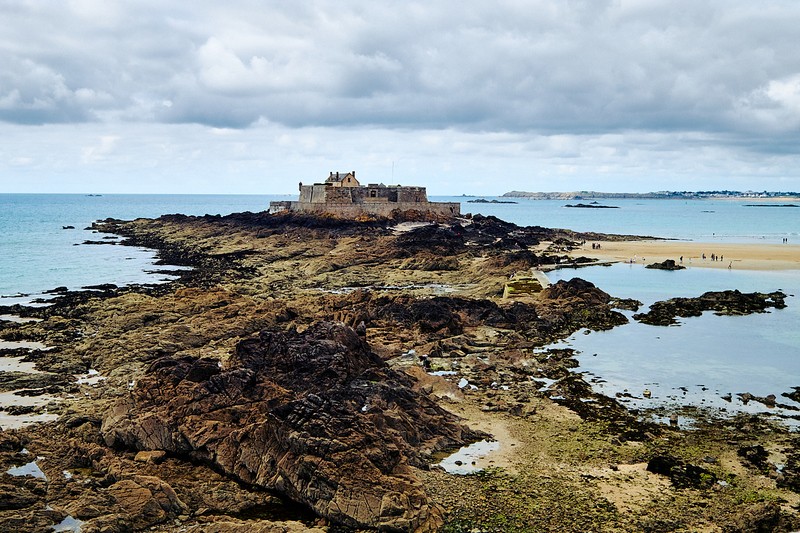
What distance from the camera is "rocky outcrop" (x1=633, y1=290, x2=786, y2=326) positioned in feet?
109

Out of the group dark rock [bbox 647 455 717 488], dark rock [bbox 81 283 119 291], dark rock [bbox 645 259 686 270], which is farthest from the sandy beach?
dark rock [bbox 647 455 717 488]

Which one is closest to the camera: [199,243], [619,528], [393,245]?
[619,528]

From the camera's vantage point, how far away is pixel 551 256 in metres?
56.4

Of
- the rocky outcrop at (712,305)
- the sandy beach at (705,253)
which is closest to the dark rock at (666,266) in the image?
the sandy beach at (705,253)

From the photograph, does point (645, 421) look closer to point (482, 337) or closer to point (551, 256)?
point (482, 337)

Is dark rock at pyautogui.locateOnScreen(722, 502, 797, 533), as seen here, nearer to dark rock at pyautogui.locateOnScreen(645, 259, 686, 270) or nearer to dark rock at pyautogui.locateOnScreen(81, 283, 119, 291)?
dark rock at pyautogui.locateOnScreen(81, 283, 119, 291)

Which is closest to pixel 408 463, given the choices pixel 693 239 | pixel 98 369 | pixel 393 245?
pixel 98 369

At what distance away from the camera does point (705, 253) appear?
6562 cm

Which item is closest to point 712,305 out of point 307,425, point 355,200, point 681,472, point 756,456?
point 756,456

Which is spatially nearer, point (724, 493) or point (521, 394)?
point (724, 493)

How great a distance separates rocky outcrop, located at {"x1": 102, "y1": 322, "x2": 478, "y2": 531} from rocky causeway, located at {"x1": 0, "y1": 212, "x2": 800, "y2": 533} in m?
0.04

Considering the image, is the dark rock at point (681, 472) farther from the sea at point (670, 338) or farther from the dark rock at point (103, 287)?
the dark rock at point (103, 287)

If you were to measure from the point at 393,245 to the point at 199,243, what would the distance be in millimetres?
21670

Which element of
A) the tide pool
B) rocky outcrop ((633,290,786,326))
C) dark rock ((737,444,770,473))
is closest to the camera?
dark rock ((737,444,770,473))
